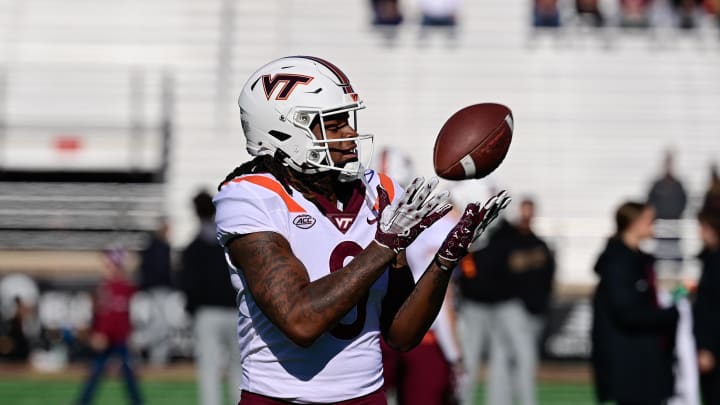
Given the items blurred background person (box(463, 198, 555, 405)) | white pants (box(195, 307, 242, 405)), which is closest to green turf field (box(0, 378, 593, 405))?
blurred background person (box(463, 198, 555, 405))

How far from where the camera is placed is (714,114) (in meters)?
17.7

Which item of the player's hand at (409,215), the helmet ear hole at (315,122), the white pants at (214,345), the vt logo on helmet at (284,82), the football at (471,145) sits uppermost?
the vt logo on helmet at (284,82)

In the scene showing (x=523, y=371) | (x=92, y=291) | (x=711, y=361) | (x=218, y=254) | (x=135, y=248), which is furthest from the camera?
(x=135, y=248)

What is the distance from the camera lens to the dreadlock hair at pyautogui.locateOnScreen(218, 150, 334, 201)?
3.30 metres

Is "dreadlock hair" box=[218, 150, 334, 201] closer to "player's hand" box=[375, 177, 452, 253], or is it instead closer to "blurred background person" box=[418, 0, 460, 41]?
"player's hand" box=[375, 177, 452, 253]

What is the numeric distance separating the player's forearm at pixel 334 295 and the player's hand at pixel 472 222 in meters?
0.23

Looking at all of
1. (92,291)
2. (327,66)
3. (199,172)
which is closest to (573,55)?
(199,172)

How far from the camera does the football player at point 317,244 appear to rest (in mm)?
3021

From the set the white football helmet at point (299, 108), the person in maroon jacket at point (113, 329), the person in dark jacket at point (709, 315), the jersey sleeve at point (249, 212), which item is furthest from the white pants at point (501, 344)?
the jersey sleeve at point (249, 212)

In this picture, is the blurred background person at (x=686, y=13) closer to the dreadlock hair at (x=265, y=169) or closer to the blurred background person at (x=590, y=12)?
the blurred background person at (x=590, y=12)

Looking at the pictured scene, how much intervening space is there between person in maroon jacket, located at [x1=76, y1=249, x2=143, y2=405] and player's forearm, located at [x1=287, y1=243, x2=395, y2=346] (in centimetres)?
694

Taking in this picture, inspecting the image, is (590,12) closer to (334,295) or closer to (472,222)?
(472,222)

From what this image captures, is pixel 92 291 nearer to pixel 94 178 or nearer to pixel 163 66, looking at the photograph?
pixel 94 178

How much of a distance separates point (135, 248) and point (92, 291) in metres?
2.55
